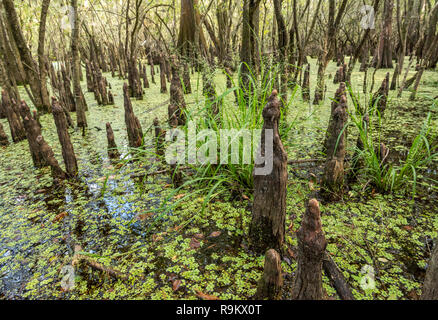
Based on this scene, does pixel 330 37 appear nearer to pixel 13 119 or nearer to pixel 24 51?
pixel 13 119

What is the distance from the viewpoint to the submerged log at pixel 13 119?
3.26 metres

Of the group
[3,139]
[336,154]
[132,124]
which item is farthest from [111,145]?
[336,154]

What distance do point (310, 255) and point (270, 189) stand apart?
0.45 metres

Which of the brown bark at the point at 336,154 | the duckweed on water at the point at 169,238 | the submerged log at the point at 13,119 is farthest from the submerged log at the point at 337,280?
the submerged log at the point at 13,119

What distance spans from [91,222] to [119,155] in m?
1.22

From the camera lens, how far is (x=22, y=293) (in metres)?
1.29

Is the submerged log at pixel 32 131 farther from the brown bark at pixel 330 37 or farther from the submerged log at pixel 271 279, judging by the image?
the brown bark at pixel 330 37

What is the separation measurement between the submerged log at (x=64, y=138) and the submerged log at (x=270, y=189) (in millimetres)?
1868

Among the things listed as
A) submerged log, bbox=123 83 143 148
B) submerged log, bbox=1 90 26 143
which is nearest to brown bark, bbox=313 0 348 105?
submerged log, bbox=123 83 143 148

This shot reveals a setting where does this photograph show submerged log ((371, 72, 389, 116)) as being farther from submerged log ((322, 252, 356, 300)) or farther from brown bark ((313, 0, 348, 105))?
submerged log ((322, 252, 356, 300))

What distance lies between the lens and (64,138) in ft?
7.61

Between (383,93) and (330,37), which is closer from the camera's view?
(383,93)
